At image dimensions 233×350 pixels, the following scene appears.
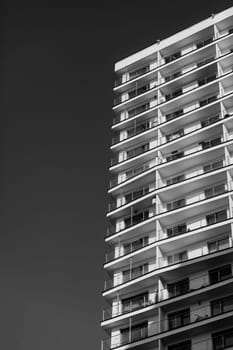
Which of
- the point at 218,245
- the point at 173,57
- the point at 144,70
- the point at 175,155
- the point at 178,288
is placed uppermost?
the point at 173,57

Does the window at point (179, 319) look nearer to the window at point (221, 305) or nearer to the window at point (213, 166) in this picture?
the window at point (221, 305)

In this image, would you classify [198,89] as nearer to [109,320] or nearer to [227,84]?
[227,84]

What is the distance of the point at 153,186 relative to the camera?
60.3 meters

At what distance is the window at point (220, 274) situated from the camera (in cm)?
5069

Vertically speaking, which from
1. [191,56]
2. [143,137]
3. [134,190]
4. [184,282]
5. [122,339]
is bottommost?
[122,339]

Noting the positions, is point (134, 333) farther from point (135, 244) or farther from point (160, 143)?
point (160, 143)

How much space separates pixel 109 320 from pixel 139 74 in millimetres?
25775

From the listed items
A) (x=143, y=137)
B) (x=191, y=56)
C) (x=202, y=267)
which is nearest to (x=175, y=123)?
(x=143, y=137)

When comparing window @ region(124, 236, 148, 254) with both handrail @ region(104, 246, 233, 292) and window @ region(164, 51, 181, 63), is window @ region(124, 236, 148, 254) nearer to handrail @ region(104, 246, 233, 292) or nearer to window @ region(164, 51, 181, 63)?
handrail @ region(104, 246, 233, 292)

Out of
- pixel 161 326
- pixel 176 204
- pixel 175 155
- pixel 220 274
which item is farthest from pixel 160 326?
pixel 175 155

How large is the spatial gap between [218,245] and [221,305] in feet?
16.1

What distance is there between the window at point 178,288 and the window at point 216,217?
16.5 ft

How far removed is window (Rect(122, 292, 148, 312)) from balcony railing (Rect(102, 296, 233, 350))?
150 centimetres

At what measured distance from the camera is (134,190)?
2411 inches
